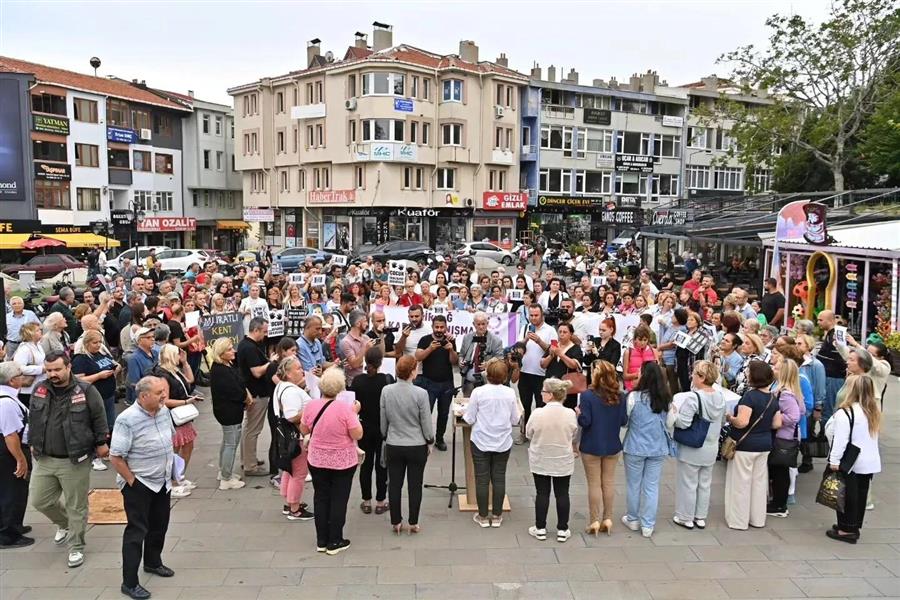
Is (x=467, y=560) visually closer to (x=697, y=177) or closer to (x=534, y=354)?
(x=534, y=354)

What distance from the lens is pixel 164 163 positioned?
173 feet

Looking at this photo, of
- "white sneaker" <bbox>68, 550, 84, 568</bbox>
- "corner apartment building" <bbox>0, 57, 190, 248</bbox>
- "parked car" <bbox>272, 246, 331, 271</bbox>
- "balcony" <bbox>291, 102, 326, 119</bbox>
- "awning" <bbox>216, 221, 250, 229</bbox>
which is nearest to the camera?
"white sneaker" <bbox>68, 550, 84, 568</bbox>

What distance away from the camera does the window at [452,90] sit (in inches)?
1861

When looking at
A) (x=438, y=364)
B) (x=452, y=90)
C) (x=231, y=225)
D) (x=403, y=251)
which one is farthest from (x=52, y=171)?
(x=438, y=364)

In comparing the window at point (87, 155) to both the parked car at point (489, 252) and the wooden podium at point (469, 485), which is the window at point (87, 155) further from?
the wooden podium at point (469, 485)

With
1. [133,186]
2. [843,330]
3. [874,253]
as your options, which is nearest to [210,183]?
[133,186]

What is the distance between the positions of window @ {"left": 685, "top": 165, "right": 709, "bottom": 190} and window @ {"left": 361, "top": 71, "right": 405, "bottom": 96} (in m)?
26.9

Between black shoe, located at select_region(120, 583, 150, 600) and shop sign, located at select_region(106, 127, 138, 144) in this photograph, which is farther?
shop sign, located at select_region(106, 127, 138, 144)

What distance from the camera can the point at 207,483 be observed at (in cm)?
819

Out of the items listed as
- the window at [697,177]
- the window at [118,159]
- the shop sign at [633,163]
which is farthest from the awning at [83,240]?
the window at [697,177]

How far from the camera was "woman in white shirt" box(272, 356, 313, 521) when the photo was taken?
679 cm

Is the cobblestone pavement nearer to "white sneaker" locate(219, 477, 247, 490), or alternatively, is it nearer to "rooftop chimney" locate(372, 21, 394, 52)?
"white sneaker" locate(219, 477, 247, 490)

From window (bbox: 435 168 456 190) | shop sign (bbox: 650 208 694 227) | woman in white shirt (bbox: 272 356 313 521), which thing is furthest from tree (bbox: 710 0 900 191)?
woman in white shirt (bbox: 272 356 313 521)

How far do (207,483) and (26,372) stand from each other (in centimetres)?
226
